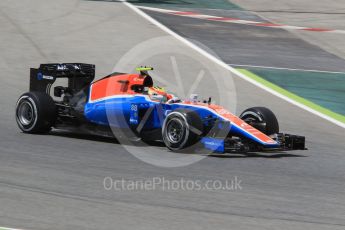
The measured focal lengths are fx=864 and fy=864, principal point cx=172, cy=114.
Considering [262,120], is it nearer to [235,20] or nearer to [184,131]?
[184,131]

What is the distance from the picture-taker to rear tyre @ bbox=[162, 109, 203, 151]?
12352 mm

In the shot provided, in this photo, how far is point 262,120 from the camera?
44.0 feet

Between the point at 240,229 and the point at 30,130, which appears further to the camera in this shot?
the point at 30,130

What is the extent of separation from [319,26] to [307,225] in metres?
20.2

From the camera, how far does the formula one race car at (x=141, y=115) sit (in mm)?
12578

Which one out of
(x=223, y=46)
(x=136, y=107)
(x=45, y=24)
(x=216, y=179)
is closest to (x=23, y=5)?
(x=45, y=24)

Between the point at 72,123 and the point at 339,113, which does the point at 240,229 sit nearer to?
the point at 72,123

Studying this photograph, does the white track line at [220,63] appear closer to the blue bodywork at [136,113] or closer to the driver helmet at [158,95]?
the blue bodywork at [136,113]

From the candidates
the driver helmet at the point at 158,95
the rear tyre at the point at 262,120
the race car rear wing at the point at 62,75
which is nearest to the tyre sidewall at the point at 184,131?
the driver helmet at the point at 158,95

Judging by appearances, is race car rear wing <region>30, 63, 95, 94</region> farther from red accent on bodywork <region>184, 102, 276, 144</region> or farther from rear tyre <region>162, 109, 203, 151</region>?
red accent on bodywork <region>184, 102, 276, 144</region>

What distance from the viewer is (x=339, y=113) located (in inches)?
687

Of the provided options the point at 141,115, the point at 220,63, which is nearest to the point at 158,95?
the point at 141,115

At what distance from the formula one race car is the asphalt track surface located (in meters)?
0.26

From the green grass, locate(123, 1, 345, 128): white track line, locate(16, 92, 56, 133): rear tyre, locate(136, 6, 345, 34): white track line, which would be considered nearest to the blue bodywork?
locate(16, 92, 56, 133): rear tyre
